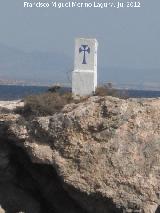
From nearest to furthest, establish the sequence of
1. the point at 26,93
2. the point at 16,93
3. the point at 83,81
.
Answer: the point at 83,81 < the point at 26,93 < the point at 16,93

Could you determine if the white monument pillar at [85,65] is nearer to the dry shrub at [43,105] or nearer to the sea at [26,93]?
the sea at [26,93]

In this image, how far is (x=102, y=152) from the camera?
11.8 meters

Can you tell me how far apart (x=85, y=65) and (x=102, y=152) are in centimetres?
1050

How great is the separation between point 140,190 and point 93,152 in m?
0.87

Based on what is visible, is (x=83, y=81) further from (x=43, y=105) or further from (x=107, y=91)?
(x=43, y=105)

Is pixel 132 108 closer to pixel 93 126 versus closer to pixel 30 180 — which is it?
pixel 93 126

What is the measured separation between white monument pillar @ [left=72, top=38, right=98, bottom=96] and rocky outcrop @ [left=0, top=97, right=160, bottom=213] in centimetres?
899

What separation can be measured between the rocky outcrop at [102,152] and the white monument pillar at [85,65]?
354 inches

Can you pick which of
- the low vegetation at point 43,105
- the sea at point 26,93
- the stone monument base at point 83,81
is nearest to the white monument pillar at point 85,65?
the stone monument base at point 83,81

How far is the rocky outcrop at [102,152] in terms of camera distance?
11.6 m

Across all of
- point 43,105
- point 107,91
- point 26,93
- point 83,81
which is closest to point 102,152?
point 43,105

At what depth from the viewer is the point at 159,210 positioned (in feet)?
39.3

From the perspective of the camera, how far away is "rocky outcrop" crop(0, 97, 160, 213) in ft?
38.1

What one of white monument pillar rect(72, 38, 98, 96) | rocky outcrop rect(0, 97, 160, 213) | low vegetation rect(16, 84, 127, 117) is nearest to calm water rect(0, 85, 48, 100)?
white monument pillar rect(72, 38, 98, 96)
